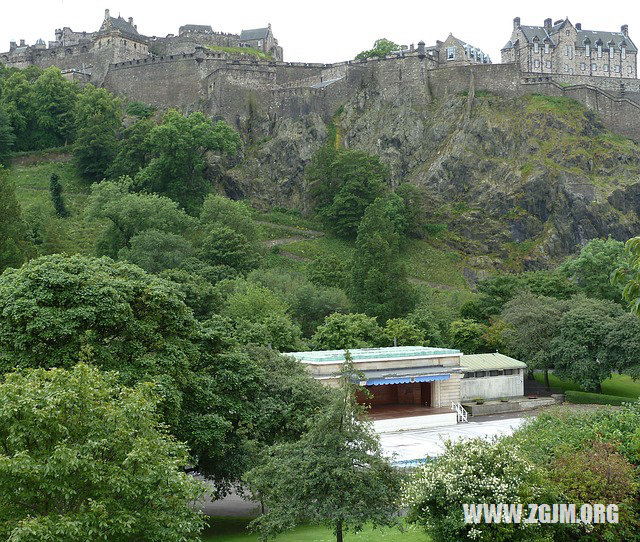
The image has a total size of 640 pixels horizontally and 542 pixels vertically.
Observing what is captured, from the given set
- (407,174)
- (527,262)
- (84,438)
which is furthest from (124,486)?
(407,174)

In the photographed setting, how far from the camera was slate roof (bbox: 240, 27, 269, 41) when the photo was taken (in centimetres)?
10219

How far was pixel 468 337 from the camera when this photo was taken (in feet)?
186

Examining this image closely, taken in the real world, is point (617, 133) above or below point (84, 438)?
above

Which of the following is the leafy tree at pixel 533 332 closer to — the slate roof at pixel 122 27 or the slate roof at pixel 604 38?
the slate roof at pixel 604 38

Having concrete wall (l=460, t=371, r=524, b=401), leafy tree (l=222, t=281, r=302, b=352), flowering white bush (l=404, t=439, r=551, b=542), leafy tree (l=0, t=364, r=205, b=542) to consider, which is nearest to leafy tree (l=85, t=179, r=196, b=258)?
leafy tree (l=222, t=281, r=302, b=352)

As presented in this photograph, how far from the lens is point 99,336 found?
23672 millimetres

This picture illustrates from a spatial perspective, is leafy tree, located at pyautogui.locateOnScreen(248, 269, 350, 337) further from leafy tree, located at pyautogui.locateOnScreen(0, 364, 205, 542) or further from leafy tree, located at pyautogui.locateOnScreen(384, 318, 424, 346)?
leafy tree, located at pyautogui.locateOnScreen(0, 364, 205, 542)

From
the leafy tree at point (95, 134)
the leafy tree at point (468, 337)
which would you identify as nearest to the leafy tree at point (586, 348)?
the leafy tree at point (468, 337)

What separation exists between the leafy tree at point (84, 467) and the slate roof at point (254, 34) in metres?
89.6

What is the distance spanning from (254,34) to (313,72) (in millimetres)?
16107

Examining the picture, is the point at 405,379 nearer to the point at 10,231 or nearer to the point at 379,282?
the point at 379,282

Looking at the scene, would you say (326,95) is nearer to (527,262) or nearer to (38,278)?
(527,262)

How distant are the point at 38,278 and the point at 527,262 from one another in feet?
193

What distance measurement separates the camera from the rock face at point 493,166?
3086 inches
